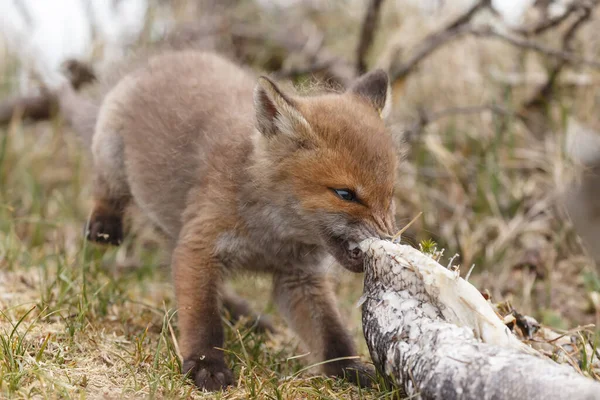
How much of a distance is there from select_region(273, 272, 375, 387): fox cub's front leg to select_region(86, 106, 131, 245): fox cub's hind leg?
162 cm

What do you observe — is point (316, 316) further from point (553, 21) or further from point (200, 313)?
point (553, 21)

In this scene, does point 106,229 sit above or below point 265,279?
below

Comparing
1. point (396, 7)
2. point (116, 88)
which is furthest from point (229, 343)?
point (396, 7)

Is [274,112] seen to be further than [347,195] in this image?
Yes

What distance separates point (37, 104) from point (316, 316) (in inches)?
199

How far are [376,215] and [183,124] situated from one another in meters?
1.82

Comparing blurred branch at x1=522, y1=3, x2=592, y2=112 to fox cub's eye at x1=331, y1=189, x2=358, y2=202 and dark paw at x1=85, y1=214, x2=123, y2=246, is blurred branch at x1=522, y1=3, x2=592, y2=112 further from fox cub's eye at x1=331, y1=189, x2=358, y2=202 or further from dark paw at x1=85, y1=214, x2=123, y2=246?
dark paw at x1=85, y1=214, x2=123, y2=246

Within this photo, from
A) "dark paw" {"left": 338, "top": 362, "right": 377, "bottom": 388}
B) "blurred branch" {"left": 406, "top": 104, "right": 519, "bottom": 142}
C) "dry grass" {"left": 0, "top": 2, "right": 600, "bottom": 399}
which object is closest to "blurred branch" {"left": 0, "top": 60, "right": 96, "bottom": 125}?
"dry grass" {"left": 0, "top": 2, "right": 600, "bottom": 399}

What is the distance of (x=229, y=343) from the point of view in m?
4.14

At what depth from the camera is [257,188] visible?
12.7 ft

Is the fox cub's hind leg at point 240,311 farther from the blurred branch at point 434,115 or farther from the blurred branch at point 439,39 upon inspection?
the blurred branch at point 439,39

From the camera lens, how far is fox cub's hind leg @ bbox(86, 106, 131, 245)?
5320mm

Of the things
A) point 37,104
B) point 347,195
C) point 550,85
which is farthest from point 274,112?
point 37,104

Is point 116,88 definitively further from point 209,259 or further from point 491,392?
point 491,392
